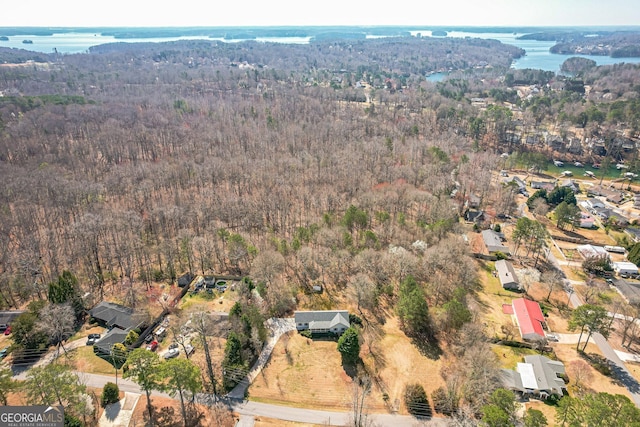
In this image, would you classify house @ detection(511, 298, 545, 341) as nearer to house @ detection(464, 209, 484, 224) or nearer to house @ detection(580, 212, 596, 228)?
house @ detection(464, 209, 484, 224)

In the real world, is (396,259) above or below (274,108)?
below

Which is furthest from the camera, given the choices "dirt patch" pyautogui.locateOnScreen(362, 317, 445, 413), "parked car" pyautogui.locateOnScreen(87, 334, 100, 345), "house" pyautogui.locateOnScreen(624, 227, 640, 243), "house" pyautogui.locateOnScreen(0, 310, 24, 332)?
"house" pyautogui.locateOnScreen(624, 227, 640, 243)

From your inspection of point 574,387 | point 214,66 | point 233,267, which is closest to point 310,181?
point 233,267

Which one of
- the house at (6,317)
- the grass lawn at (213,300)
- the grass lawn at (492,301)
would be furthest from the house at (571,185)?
the house at (6,317)

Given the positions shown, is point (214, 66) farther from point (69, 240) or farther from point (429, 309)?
point (429, 309)

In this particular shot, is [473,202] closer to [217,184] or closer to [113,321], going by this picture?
[217,184]

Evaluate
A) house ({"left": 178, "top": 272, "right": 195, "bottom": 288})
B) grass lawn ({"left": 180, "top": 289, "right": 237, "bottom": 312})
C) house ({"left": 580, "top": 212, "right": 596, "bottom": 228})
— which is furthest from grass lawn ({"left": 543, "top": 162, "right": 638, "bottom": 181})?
house ({"left": 178, "top": 272, "right": 195, "bottom": 288})
